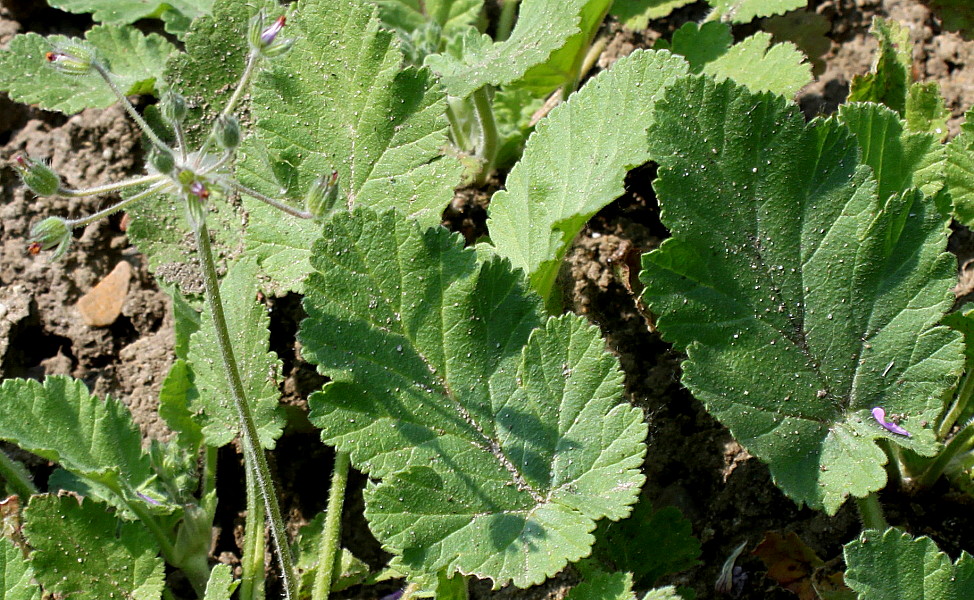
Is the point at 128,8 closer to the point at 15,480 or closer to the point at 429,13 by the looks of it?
the point at 429,13

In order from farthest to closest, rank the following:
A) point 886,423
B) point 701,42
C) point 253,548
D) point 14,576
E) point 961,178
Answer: point 701,42, point 253,548, point 961,178, point 14,576, point 886,423

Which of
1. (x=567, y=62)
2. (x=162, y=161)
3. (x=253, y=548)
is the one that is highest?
(x=567, y=62)

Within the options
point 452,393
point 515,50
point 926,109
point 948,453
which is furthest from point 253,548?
point 926,109

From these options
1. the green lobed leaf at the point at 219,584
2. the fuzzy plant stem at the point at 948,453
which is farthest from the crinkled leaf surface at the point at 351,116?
the fuzzy plant stem at the point at 948,453

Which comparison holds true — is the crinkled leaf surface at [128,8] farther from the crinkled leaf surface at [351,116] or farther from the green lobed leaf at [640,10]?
the green lobed leaf at [640,10]

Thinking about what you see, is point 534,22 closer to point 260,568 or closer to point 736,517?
point 736,517

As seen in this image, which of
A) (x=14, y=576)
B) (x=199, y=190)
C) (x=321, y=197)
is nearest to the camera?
(x=199, y=190)

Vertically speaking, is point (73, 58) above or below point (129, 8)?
below
